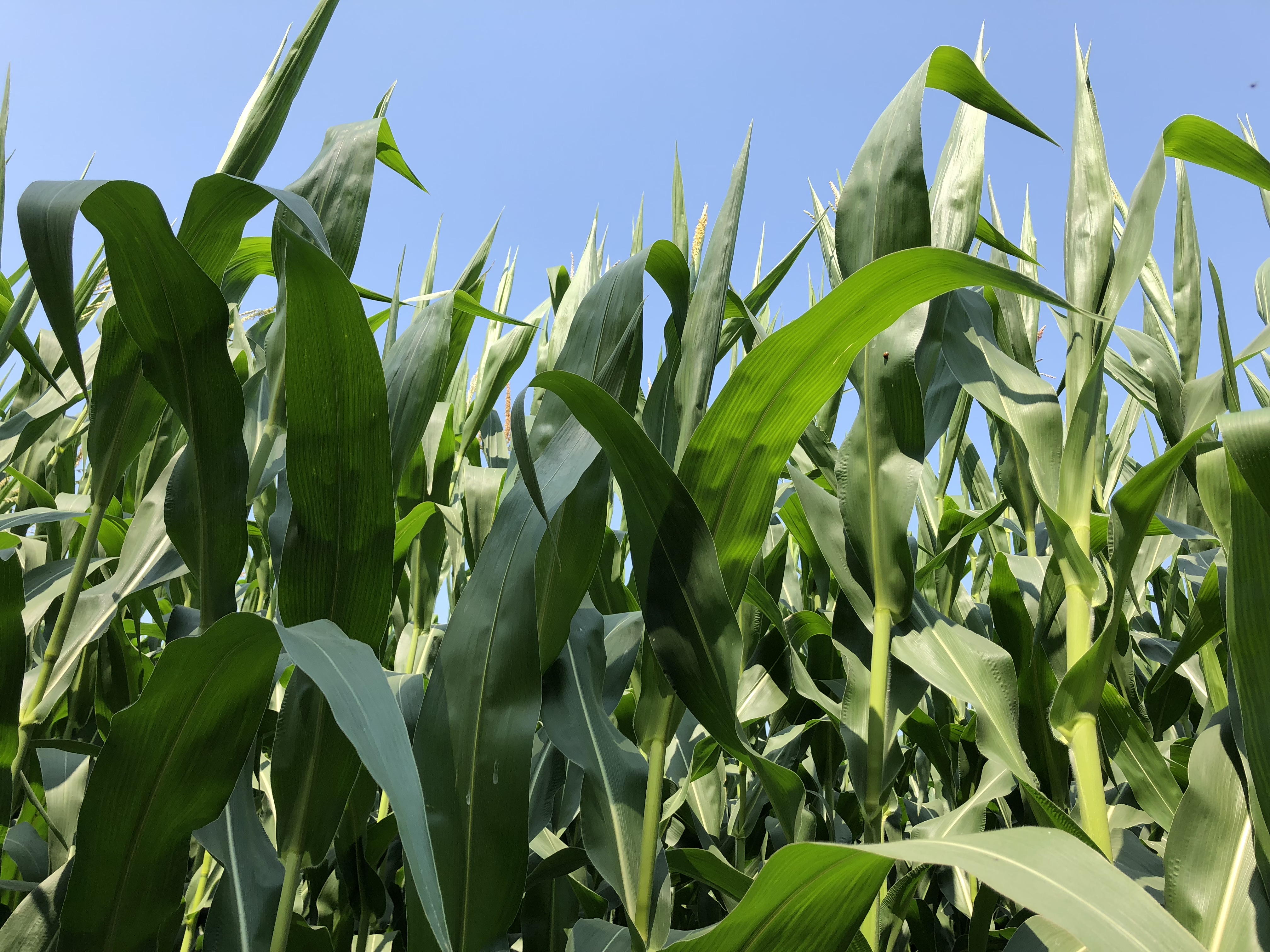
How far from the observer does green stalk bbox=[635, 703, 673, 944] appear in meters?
0.47

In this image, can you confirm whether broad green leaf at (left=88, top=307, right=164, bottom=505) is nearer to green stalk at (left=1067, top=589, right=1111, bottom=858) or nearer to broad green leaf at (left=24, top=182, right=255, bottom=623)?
broad green leaf at (left=24, top=182, right=255, bottom=623)

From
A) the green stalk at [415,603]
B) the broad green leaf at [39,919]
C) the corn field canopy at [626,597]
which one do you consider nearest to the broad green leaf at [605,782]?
the corn field canopy at [626,597]

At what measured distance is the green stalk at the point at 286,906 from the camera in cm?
44

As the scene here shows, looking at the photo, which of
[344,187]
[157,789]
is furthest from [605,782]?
[344,187]

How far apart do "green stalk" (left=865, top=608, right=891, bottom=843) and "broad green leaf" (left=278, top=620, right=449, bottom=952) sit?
386 millimetres

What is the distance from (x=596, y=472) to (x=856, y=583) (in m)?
0.27

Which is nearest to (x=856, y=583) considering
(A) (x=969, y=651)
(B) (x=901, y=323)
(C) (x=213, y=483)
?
(A) (x=969, y=651)

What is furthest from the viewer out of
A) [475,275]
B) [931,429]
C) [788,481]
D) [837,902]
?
[788,481]

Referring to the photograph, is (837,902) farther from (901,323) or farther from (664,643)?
(901,323)

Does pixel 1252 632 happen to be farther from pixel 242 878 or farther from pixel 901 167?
pixel 242 878

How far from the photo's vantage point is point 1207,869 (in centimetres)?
46

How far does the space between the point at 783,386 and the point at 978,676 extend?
296 millimetres

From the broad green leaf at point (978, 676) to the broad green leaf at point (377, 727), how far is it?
1.31 ft

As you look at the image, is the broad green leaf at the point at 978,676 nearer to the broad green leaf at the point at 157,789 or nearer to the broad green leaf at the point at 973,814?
the broad green leaf at the point at 973,814
